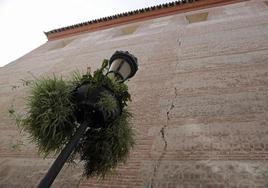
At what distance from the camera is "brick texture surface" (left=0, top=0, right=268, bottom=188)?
337 cm

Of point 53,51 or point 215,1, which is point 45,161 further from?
point 215,1

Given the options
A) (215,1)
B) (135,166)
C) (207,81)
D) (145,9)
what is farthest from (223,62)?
(145,9)

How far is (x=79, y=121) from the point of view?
2576 millimetres

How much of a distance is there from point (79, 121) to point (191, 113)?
2.38 metres

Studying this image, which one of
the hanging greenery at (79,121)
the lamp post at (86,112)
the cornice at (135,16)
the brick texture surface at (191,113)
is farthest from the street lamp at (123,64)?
the cornice at (135,16)

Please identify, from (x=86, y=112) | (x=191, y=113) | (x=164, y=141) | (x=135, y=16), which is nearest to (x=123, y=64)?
(x=86, y=112)

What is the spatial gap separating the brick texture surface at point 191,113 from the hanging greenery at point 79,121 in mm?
742

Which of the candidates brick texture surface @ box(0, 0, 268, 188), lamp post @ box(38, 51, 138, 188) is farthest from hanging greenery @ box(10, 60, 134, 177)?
brick texture surface @ box(0, 0, 268, 188)

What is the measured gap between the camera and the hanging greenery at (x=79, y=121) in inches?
98.9

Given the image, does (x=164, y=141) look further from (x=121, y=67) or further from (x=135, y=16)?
(x=135, y=16)

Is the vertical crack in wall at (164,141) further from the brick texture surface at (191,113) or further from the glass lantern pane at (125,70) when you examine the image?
the glass lantern pane at (125,70)

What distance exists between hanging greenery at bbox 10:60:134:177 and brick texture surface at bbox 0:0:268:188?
742 mm

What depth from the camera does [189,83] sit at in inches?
214

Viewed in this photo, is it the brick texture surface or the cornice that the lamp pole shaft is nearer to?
the brick texture surface
